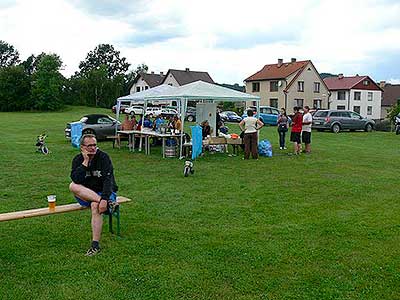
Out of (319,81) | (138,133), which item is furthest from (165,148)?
(319,81)

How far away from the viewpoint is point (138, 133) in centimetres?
1570

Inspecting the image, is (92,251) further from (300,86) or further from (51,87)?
(51,87)

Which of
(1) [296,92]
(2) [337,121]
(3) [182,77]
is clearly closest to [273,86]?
(1) [296,92]

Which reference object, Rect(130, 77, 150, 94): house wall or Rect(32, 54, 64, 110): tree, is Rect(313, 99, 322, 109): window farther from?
Rect(32, 54, 64, 110): tree

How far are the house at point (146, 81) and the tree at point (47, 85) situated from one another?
487 inches

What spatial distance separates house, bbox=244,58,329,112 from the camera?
52.6 m

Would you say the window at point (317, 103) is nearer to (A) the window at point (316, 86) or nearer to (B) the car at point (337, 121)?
(A) the window at point (316, 86)

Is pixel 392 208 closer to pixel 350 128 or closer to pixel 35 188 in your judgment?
pixel 35 188

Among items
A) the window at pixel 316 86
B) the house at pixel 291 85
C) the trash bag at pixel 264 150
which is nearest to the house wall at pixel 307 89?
the house at pixel 291 85

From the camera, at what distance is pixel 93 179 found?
5301 millimetres

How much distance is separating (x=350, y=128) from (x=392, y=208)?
875 inches

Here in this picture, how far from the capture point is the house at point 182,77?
63.8 meters

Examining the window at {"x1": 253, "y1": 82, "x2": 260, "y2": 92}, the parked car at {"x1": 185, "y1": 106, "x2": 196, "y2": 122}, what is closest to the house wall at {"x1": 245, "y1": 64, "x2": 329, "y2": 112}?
the window at {"x1": 253, "y1": 82, "x2": 260, "y2": 92}

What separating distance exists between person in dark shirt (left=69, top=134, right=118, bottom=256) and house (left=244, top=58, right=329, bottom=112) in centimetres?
4852
